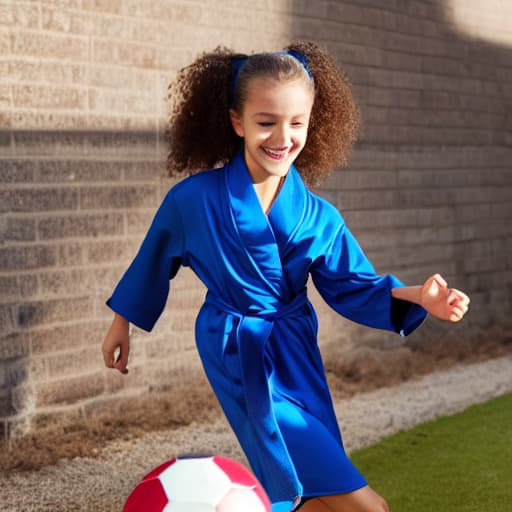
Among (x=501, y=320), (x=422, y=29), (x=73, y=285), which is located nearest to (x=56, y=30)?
(x=73, y=285)

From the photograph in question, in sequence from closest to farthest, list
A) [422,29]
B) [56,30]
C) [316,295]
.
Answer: [56,30] → [316,295] → [422,29]

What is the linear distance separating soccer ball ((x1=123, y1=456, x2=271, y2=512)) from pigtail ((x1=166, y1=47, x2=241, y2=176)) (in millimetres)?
1203

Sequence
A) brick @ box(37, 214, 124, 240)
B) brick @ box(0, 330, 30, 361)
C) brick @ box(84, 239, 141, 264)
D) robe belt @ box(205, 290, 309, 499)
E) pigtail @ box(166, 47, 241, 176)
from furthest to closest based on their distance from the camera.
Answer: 1. brick @ box(84, 239, 141, 264)
2. brick @ box(37, 214, 124, 240)
3. brick @ box(0, 330, 30, 361)
4. pigtail @ box(166, 47, 241, 176)
5. robe belt @ box(205, 290, 309, 499)

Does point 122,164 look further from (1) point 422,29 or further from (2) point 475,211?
(2) point 475,211

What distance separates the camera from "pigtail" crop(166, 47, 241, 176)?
3.19 m

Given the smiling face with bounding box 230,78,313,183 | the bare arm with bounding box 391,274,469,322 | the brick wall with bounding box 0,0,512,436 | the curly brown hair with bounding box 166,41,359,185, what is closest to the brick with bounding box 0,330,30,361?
the brick wall with bounding box 0,0,512,436

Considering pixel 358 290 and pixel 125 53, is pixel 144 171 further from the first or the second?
pixel 358 290

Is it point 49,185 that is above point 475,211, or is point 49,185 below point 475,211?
above

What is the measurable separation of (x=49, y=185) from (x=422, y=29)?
3140 millimetres

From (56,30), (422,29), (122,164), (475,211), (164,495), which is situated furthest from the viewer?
(475,211)

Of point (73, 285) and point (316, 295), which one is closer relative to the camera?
point (73, 285)

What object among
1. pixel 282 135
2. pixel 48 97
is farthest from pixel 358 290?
pixel 48 97

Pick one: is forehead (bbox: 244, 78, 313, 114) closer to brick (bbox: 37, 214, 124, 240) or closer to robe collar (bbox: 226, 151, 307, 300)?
robe collar (bbox: 226, 151, 307, 300)

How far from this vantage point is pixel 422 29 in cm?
691
